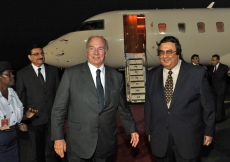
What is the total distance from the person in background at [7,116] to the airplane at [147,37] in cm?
849

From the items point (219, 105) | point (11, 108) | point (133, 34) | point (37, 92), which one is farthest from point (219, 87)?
point (133, 34)

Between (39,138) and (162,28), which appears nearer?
(39,138)

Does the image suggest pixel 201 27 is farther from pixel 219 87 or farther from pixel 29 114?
pixel 29 114

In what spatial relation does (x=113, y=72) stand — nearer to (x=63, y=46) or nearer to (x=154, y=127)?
(x=154, y=127)

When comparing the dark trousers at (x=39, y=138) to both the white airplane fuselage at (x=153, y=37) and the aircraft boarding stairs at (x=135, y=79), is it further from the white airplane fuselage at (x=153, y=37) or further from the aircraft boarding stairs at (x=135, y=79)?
the white airplane fuselage at (x=153, y=37)

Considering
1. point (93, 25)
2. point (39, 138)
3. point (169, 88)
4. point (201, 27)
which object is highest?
point (93, 25)

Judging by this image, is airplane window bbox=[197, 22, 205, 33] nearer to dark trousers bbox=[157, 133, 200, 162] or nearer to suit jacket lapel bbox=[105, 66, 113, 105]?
dark trousers bbox=[157, 133, 200, 162]

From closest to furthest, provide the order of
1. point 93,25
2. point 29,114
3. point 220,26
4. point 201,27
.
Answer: point 29,114, point 93,25, point 201,27, point 220,26

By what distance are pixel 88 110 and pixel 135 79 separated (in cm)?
865

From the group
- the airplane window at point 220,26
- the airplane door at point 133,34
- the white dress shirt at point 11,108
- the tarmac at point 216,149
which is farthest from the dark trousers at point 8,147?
the airplane window at point 220,26

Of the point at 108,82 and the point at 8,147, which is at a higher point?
the point at 108,82

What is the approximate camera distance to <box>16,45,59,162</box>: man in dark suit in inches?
184

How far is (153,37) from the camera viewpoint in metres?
12.6

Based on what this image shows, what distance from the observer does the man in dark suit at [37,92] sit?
15.4 feet
